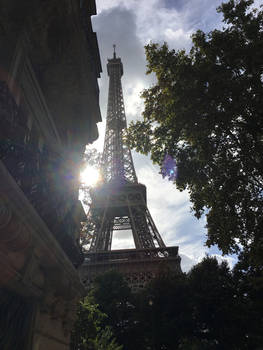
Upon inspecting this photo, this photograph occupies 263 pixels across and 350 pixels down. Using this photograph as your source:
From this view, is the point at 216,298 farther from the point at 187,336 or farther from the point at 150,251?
the point at 150,251

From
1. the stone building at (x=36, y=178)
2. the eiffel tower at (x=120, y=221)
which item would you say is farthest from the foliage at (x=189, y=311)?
the stone building at (x=36, y=178)

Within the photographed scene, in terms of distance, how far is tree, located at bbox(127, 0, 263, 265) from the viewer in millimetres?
9828

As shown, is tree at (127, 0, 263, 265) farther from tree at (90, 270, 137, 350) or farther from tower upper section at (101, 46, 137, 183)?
tower upper section at (101, 46, 137, 183)

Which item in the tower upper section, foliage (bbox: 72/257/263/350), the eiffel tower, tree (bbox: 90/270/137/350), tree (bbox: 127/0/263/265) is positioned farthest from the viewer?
the tower upper section

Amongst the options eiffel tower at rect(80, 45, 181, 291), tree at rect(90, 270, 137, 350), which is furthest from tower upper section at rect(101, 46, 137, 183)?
tree at rect(90, 270, 137, 350)

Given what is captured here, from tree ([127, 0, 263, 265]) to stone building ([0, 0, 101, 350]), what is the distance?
419 cm

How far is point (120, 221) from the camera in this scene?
163 ft

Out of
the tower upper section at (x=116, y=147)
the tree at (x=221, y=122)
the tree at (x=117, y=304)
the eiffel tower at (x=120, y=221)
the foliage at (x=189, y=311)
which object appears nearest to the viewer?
the tree at (x=221, y=122)

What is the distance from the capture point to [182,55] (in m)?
12.2

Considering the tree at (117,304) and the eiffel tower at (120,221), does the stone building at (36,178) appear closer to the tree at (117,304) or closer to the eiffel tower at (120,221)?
the tree at (117,304)

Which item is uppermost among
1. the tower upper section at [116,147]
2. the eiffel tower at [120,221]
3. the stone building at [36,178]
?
the tower upper section at [116,147]

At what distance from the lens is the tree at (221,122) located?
32.2 ft

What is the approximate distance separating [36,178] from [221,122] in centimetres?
807

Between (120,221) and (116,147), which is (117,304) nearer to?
(120,221)
